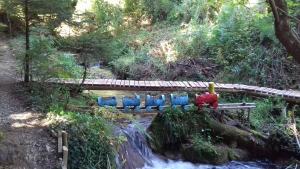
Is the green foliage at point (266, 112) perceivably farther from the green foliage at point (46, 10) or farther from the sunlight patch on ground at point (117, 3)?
the sunlight patch on ground at point (117, 3)

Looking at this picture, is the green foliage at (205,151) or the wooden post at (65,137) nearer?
the wooden post at (65,137)

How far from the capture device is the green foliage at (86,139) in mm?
6676

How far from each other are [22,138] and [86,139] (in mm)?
1095

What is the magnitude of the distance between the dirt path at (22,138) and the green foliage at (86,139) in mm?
324

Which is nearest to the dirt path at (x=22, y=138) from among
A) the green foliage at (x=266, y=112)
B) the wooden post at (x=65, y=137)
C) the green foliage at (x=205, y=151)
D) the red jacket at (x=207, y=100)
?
the wooden post at (x=65, y=137)

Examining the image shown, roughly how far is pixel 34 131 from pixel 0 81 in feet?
11.2

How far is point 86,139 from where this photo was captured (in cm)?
690

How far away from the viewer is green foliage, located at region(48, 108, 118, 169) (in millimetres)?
6676

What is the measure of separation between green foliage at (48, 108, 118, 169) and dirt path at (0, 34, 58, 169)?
32 centimetres

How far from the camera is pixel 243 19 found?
15906 millimetres

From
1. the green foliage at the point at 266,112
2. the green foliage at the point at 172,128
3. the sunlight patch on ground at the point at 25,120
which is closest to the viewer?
the sunlight patch on ground at the point at 25,120

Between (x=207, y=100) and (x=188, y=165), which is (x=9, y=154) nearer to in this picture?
(x=188, y=165)

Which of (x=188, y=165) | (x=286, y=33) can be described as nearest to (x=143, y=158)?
(x=188, y=165)

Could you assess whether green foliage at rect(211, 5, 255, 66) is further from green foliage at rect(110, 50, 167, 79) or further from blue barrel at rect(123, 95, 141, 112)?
blue barrel at rect(123, 95, 141, 112)
